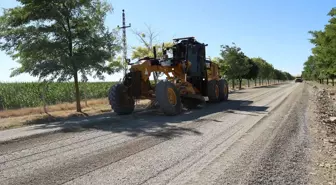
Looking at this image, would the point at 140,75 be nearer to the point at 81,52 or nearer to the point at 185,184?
Answer: the point at 81,52

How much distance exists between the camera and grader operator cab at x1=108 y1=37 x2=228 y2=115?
12.7 m

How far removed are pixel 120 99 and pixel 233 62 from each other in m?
38.3

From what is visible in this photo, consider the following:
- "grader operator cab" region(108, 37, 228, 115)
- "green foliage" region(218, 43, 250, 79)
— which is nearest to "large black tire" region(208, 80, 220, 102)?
"grader operator cab" region(108, 37, 228, 115)

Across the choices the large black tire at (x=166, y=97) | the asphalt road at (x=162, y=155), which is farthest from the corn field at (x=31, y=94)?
the asphalt road at (x=162, y=155)

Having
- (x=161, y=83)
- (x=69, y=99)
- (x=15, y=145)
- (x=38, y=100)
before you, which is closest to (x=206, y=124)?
(x=161, y=83)

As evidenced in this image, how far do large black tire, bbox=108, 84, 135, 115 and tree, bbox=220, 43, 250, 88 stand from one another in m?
35.5

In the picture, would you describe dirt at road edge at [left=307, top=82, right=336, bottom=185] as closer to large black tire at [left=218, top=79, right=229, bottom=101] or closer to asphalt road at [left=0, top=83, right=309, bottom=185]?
asphalt road at [left=0, top=83, right=309, bottom=185]

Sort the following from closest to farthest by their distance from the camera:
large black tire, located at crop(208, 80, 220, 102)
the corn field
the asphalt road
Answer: the asphalt road → large black tire, located at crop(208, 80, 220, 102) → the corn field

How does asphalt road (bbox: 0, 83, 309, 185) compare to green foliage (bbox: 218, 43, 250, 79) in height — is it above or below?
below

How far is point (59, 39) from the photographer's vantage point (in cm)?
1647

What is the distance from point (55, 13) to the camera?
15820 mm

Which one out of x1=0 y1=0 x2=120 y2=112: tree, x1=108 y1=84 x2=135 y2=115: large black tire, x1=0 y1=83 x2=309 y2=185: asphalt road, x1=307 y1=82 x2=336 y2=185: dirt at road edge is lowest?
x1=307 y1=82 x2=336 y2=185: dirt at road edge

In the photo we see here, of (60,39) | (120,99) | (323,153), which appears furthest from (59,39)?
(323,153)

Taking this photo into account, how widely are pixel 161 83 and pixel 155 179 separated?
299 inches
